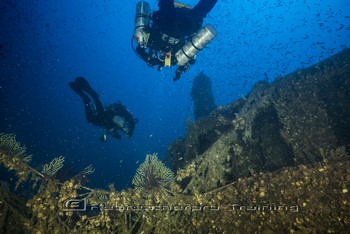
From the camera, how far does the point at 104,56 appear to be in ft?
486

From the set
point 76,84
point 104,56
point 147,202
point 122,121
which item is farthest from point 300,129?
point 104,56

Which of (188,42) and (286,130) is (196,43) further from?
(286,130)

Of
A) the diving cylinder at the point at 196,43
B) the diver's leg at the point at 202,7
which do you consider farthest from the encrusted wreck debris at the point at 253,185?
the diver's leg at the point at 202,7

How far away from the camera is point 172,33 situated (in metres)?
7.31

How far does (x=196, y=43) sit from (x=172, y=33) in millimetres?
869

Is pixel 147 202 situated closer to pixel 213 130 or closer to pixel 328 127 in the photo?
pixel 213 130

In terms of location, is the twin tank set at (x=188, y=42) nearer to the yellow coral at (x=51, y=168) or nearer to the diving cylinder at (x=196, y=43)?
the diving cylinder at (x=196, y=43)

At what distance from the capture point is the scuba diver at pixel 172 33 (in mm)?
6977

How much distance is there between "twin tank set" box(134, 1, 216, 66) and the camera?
24.2ft

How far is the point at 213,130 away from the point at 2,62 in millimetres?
132091

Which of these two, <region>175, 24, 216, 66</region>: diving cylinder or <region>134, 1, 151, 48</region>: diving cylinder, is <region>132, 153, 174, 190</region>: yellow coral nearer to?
<region>175, 24, 216, 66</region>: diving cylinder

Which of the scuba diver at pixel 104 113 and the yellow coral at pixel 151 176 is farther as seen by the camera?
the scuba diver at pixel 104 113

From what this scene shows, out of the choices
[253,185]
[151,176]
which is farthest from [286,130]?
[151,176]

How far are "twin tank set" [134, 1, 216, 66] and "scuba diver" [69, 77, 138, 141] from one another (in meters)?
4.01
